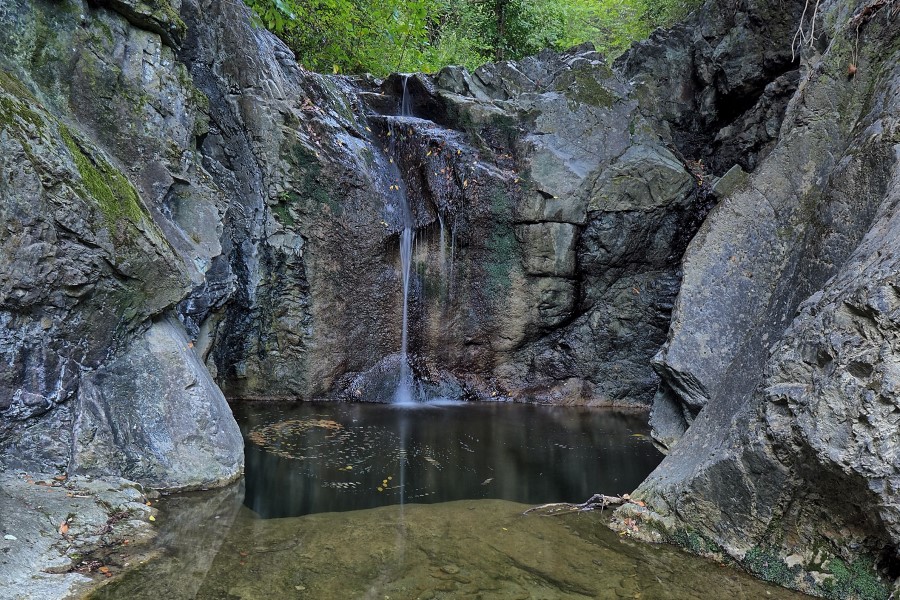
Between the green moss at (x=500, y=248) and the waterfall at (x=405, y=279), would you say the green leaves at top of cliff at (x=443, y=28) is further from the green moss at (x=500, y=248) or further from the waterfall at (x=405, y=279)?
the green moss at (x=500, y=248)

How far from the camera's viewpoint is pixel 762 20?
10.4 meters

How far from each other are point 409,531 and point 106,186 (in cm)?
372

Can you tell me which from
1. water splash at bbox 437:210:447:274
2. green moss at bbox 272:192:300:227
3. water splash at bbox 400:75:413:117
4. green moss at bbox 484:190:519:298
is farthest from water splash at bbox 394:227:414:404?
water splash at bbox 400:75:413:117

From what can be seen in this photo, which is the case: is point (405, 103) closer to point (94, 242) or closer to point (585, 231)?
point (585, 231)

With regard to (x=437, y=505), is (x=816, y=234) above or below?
above

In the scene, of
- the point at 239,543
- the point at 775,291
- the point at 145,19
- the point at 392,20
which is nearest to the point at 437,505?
the point at 239,543

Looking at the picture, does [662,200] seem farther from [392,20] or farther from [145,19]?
[145,19]

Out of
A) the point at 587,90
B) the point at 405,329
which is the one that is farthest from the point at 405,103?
the point at 405,329

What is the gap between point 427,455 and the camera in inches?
263

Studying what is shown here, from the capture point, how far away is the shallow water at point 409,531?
362 centimetres

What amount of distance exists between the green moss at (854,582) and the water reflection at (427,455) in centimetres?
227

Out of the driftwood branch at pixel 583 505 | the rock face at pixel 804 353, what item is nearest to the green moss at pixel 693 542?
the rock face at pixel 804 353

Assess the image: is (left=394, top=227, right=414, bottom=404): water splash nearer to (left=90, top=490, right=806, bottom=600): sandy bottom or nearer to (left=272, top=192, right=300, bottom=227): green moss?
(left=272, top=192, right=300, bottom=227): green moss

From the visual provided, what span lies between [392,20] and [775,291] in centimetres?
909
